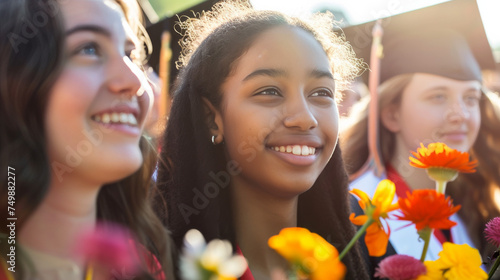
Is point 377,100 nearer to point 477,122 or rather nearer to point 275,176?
point 477,122

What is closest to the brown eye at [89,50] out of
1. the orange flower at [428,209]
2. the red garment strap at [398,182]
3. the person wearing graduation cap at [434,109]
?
the orange flower at [428,209]

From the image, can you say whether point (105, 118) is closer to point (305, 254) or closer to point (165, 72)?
point (305, 254)

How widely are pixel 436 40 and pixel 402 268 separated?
3.73ft

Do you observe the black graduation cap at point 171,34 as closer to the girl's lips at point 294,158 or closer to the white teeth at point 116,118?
the girl's lips at point 294,158

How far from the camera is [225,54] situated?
100 cm

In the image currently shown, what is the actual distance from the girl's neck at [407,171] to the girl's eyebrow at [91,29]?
44.7 inches

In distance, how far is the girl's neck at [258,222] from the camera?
991mm

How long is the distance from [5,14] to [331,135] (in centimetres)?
53

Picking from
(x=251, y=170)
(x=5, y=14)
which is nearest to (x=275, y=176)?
(x=251, y=170)

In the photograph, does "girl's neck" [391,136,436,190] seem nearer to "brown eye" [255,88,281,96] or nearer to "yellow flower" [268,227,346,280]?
"brown eye" [255,88,281,96]

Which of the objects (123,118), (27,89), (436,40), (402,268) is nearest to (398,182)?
(436,40)

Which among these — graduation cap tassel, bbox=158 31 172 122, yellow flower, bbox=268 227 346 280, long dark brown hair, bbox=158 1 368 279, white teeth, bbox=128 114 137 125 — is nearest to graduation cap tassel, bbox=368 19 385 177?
long dark brown hair, bbox=158 1 368 279

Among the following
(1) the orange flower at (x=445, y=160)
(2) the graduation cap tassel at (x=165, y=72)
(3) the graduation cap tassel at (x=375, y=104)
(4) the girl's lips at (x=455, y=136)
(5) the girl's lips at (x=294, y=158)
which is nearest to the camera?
(1) the orange flower at (x=445, y=160)

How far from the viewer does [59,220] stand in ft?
2.36
